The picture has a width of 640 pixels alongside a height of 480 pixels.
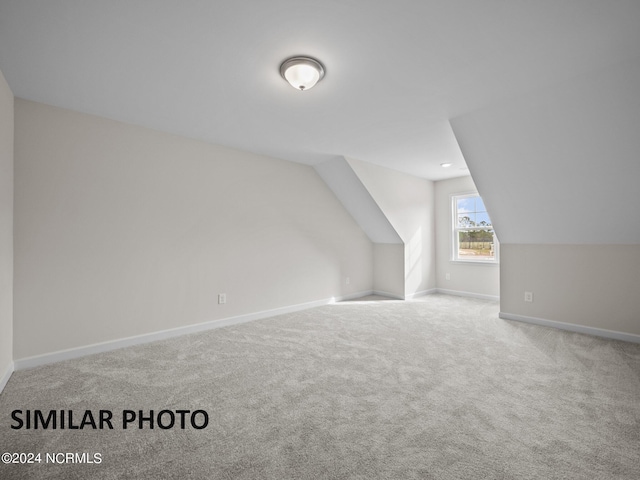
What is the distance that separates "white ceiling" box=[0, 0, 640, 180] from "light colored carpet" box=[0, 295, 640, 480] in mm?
2363

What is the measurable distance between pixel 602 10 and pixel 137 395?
149 inches

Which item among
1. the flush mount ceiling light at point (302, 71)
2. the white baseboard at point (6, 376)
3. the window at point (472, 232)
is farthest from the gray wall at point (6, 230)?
the window at point (472, 232)

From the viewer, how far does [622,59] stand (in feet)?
6.52

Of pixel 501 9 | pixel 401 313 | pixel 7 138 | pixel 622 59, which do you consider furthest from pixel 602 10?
pixel 7 138

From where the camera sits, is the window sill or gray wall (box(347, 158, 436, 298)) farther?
the window sill

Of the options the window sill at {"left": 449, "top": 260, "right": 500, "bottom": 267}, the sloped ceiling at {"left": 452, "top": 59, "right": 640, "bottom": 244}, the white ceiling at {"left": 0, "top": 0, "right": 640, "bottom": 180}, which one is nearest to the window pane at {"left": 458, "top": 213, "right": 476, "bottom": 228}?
the window sill at {"left": 449, "top": 260, "right": 500, "bottom": 267}

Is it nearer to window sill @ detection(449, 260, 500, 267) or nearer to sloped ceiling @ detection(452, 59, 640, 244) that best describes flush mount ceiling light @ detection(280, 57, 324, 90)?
sloped ceiling @ detection(452, 59, 640, 244)

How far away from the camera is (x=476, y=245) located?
534cm

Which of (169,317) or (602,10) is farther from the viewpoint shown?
(169,317)

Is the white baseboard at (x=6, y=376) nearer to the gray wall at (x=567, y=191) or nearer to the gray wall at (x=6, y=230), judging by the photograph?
the gray wall at (x=6, y=230)

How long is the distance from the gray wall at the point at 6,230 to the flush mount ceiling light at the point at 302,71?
7.08 ft

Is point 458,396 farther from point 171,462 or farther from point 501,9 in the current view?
point 501,9

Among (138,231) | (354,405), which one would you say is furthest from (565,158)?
(138,231)

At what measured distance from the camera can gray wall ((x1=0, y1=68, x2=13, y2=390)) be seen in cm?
219
